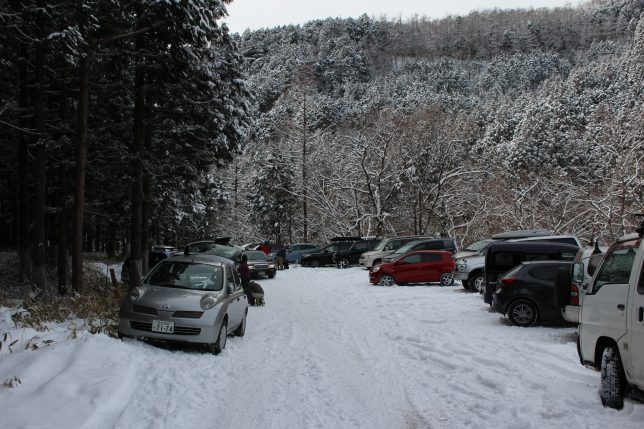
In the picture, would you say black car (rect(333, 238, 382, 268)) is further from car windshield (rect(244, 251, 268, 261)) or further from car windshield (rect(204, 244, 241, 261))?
car windshield (rect(204, 244, 241, 261))

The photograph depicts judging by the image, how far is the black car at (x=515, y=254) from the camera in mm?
14492

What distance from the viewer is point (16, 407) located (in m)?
5.30

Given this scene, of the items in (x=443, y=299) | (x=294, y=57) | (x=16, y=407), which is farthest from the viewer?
(x=294, y=57)

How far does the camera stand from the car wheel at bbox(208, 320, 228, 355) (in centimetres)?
902

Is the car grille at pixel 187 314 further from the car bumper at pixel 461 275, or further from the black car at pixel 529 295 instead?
the car bumper at pixel 461 275

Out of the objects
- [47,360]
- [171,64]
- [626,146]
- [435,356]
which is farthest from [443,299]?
[626,146]

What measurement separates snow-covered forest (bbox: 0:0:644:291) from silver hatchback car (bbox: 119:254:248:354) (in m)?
4.66

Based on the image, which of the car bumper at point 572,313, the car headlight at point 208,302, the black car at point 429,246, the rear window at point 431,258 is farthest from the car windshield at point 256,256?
the car bumper at point 572,313

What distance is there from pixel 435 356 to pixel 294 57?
408 ft

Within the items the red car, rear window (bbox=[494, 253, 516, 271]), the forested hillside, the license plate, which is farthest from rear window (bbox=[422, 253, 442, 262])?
the license plate

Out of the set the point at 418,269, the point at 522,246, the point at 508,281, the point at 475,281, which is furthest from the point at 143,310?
the point at 418,269

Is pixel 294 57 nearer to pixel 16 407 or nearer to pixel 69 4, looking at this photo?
pixel 69 4

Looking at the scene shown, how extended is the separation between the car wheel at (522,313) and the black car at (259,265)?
1645 cm

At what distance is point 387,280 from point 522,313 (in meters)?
10.3
